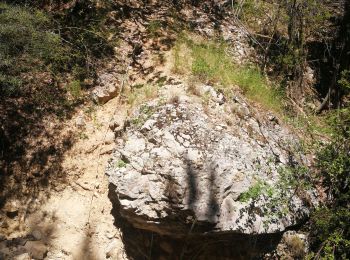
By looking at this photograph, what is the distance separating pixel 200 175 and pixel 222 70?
220 cm

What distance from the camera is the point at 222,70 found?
621 centimetres

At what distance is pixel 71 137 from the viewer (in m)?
5.64

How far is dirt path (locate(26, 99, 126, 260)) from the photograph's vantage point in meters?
4.93

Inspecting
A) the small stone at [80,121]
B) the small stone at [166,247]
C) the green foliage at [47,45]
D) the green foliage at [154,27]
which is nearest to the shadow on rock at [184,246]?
the small stone at [166,247]

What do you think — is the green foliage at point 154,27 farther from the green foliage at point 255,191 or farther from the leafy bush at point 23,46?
the green foliage at point 255,191

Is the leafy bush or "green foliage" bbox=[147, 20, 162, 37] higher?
"green foliage" bbox=[147, 20, 162, 37]

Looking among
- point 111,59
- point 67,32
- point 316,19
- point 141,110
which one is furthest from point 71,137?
point 316,19

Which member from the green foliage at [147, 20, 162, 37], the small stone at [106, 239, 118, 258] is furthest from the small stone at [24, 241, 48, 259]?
the green foliage at [147, 20, 162, 37]

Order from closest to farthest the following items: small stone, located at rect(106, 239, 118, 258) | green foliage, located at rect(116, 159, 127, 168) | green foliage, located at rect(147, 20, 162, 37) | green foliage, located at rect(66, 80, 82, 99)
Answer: green foliage, located at rect(116, 159, 127, 168) < small stone, located at rect(106, 239, 118, 258) < green foliage, located at rect(66, 80, 82, 99) < green foliage, located at rect(147, 20, 162, 37)

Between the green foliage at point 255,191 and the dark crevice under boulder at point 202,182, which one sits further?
the green foliage at point 255,191

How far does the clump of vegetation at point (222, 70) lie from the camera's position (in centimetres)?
604

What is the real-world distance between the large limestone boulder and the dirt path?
37 cm

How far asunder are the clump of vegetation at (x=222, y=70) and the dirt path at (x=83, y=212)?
166 cm

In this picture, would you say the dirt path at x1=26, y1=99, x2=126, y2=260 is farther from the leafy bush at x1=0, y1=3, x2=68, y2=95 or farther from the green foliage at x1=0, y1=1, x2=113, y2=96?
the leafy bush at x1=0, y1=3, x2=68, y2=95
